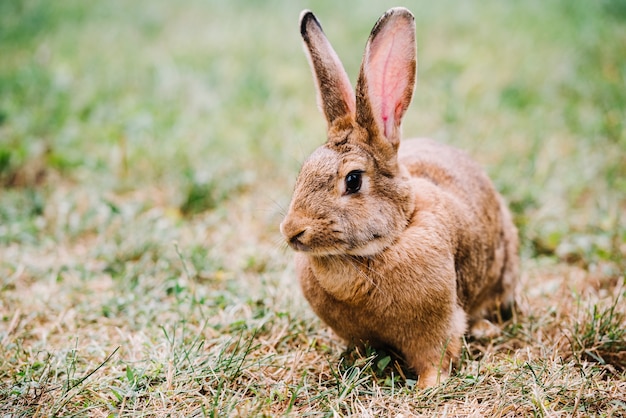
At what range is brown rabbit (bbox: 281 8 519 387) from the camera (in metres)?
2.62

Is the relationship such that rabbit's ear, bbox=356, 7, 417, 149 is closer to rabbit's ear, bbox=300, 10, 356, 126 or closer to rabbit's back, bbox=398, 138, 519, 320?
rabbit's ear, bbox=300, 10, 356, 126

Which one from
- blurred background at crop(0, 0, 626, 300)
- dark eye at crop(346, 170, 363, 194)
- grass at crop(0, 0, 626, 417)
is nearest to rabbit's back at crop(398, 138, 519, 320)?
grass at crop(0, 0, 626, 417)

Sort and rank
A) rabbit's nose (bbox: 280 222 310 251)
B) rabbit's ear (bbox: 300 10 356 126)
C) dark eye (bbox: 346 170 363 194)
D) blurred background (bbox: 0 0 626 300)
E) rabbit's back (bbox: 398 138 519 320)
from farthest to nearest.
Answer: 1. blurred background (bbox: 0 0 626 300)
2. rabbit's back (bbox: 398 138 519 320)
3. rabbit's ear (bbox: 300 10 356 126)
4. dark eye (bbox: 346 170 363 194)
5. rabbit's nose (bbox: 280 222 310 251)

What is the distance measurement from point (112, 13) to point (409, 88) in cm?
665

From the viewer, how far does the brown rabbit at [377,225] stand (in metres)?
2.62

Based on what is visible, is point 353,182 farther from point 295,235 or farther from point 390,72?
point 390,72

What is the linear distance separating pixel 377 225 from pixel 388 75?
2.26 feet

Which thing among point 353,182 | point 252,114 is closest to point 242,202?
point 252,114

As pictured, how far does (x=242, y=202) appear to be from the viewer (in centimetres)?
461

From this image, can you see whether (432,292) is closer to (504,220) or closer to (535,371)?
(535,371)

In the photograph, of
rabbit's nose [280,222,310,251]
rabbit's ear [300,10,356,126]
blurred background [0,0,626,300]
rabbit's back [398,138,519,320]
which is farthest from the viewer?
blurred background [0,0,626,300]

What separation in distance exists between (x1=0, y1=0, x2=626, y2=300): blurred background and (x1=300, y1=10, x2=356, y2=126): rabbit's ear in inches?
59.6

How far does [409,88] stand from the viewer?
280 centimetres

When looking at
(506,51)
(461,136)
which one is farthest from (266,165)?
(506,51)
